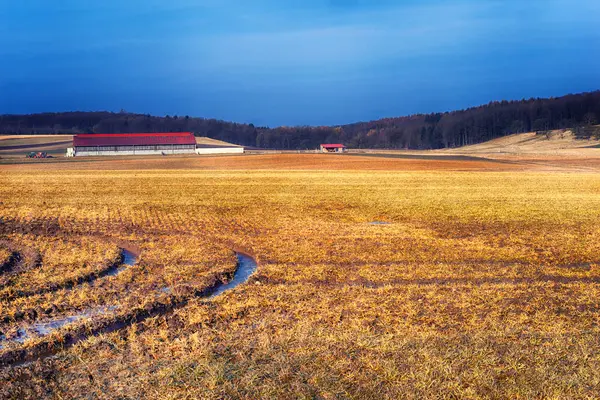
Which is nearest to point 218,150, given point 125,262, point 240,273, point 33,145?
point 33,145

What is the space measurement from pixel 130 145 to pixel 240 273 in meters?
120

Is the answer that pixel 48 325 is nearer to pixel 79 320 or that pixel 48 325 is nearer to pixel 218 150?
pixel 79 320

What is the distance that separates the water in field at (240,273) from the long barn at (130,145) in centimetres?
11623

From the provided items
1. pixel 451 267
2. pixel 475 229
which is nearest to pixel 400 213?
pixel 475 229

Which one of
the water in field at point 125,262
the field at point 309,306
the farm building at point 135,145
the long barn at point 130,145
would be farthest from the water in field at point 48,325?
the long barn at point 130,145

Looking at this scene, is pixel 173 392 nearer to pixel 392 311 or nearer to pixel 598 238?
pixel 392 311

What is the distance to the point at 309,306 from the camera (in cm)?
1103

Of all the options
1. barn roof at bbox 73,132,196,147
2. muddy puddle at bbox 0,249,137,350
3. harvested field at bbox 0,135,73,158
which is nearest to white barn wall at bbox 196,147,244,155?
barn roof at bbox 73,132,196,147

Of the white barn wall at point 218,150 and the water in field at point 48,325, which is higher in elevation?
the white barn wall at point 218,150

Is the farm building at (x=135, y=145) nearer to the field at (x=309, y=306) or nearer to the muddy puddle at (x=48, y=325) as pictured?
the field at (x=309, y=306)

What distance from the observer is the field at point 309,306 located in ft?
24.8

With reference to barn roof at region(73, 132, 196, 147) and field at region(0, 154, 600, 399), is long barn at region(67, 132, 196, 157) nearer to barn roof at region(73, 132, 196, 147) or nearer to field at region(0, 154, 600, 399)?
barn roof at region(73, 132, 196, 147)

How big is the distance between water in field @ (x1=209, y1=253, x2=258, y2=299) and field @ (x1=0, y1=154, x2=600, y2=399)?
27 cm

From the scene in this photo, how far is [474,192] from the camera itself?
37.1 m
